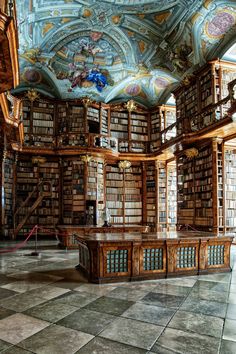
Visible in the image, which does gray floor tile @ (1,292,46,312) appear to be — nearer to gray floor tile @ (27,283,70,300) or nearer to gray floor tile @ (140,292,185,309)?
gray floor tile @ (27,283,70,300)

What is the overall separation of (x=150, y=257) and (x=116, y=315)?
1841mm

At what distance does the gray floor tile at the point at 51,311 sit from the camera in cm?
318

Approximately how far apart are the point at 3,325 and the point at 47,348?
2.49ft

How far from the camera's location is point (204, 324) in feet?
9.87

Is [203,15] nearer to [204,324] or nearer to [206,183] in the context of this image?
[206,183]

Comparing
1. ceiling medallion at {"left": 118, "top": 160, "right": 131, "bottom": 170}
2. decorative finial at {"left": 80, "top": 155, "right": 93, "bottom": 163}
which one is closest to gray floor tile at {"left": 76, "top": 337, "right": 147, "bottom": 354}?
decorative finial at {"left": 80, "top": 155, "right": 93, "bottom": 163}

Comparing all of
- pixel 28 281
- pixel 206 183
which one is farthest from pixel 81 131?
pixel 28 281

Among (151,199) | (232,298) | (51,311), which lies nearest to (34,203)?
(151,199)

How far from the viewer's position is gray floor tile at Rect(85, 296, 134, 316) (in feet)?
11.0

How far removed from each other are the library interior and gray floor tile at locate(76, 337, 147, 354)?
0.02m

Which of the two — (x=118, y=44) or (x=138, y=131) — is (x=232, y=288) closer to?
(x=118, y=44)

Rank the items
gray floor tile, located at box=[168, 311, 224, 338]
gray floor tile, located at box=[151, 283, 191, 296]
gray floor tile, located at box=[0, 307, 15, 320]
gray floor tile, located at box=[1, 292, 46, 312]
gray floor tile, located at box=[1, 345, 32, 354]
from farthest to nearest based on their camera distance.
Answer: gray floor tile, located at box=[151, 283, 191, 296] < gray floor tile, located at box=[1, 292, 46, 312] < gray floor tile, located at box=[0, 307, 15, 320] < gray floor tile, located at box=[168, 311, 224, 338] < gray floor tile, located at box=[1, 345, 32, 354]

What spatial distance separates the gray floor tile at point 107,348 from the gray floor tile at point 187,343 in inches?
7.3

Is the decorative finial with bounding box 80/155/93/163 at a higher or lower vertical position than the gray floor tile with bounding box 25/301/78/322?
higher
